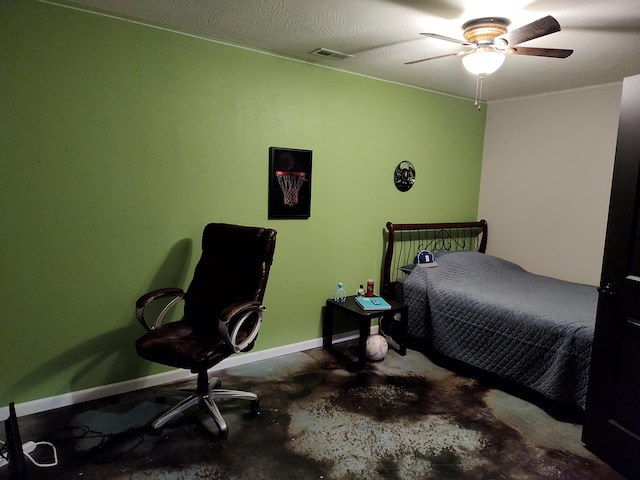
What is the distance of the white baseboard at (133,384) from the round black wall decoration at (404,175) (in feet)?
5.40

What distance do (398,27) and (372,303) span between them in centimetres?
204

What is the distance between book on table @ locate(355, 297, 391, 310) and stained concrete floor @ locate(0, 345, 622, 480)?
0.60 meters

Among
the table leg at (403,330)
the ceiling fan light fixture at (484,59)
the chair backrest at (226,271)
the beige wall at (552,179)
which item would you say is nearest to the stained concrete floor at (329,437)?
the table leg at (403,330)

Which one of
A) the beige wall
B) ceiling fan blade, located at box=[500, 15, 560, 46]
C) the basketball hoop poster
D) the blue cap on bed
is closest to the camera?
ceiling fan blade, located at box=[500, 15, 560, 46]

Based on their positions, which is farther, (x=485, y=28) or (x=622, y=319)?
(x=485, y=28)

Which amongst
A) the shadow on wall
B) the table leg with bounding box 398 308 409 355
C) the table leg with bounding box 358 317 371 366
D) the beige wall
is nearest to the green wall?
the shadow on wall

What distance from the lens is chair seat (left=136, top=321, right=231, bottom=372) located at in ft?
7.38

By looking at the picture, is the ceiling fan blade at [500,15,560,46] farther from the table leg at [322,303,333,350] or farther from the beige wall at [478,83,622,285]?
the table leg at [322,303,333,350]

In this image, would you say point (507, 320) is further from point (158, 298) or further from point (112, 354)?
point (112, 354)

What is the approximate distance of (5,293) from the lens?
7.94 feet

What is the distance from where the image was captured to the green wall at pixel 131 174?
241 cm

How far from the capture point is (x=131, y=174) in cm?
271

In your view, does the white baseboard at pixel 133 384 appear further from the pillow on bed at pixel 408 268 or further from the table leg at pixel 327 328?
the pillow on bed at pixel 408 268

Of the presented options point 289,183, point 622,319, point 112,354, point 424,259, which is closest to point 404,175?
point 424,259
